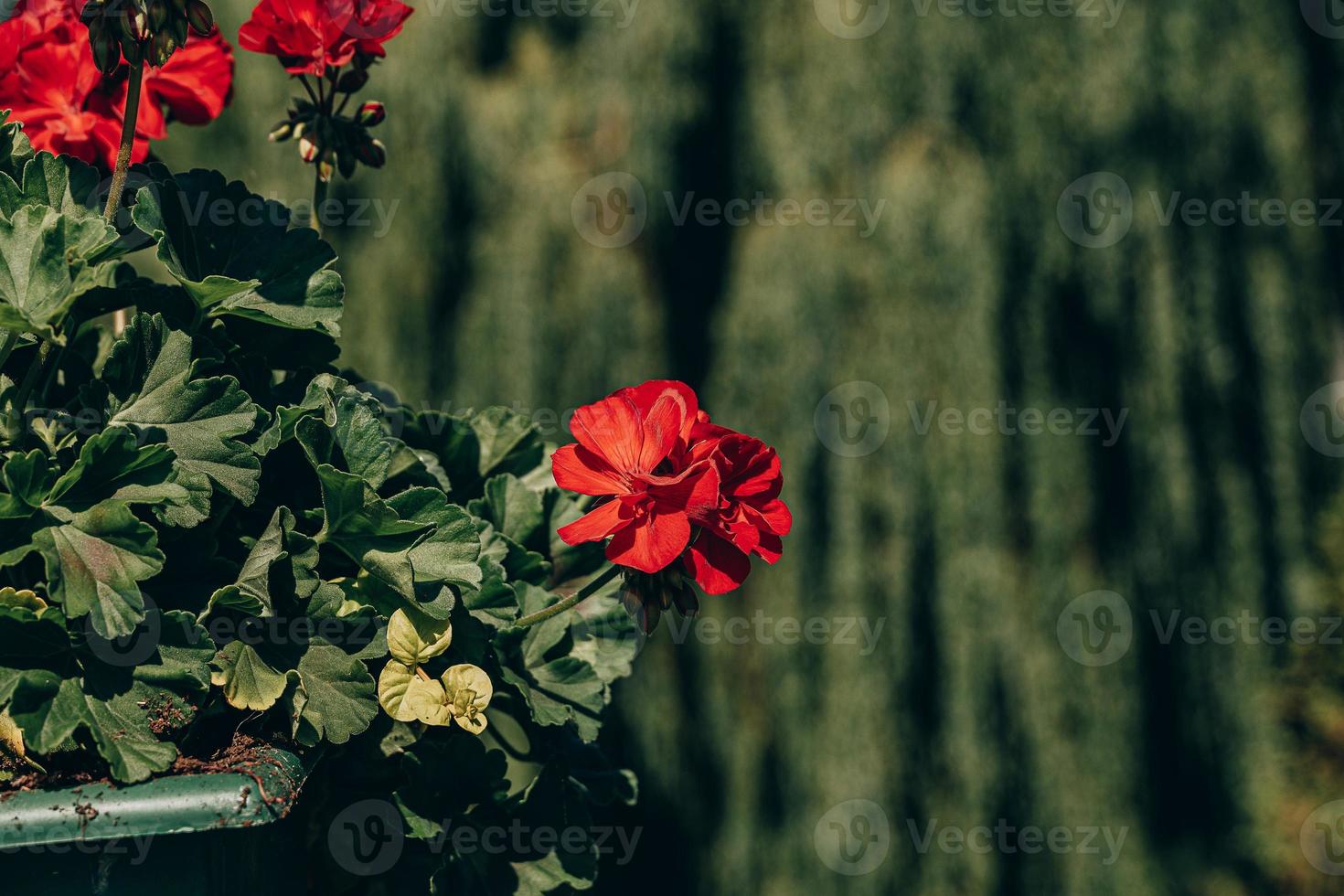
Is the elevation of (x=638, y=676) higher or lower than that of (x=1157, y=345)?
lower

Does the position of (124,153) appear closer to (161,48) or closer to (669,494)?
(161,48)

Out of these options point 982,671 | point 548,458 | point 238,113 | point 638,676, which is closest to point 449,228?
point 238,113

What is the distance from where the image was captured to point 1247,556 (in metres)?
2.67

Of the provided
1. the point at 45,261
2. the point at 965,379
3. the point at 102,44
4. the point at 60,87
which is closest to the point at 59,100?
the point at 60,87

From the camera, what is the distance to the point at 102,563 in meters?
0.62

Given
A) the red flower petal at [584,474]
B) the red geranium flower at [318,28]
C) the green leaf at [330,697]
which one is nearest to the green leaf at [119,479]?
the green leaf at [330,697]

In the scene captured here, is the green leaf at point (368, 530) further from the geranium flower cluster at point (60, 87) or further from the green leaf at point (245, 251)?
the geranium flower cluster at point (60, 87)

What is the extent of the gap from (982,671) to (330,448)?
221 cm

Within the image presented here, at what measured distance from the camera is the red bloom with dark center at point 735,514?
0.70m

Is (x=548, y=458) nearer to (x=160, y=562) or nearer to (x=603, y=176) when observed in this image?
(x=160, y=562)

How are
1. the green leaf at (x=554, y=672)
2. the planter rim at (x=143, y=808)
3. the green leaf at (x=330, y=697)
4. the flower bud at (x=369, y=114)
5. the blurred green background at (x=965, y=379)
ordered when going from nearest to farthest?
the planter rim at (x=143, y=808)
the green leaf at (x=330, y=697)
the green leaf at (x=554, y=672)
the flower bud at (x=369, y=114)
the blurred green background at (x=965, y=379)

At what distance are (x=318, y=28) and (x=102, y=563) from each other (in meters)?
0.41

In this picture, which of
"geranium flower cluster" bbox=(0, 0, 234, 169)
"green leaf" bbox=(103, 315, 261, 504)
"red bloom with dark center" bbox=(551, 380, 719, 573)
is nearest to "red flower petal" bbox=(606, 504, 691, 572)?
"red bloom with dark center" bbox=(551, 380, 719, 573)

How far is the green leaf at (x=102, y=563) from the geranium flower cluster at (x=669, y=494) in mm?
228
